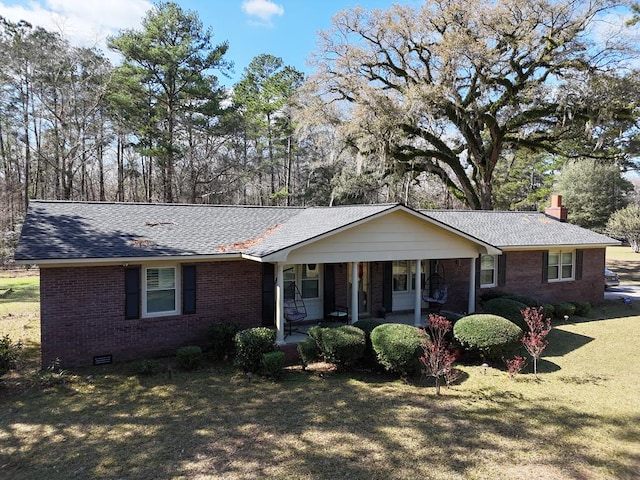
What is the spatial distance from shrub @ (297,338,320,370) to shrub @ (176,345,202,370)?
7.59ft

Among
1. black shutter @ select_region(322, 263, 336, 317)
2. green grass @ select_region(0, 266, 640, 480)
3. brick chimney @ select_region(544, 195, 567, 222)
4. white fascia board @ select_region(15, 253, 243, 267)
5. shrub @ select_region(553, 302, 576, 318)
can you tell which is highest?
brick chimney @ select_region(544, 195, 567, 222)

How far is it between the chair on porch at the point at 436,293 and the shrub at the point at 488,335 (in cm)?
334

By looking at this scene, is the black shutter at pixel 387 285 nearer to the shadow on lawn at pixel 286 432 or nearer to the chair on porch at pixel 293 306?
the chair on porch at pixel 293 306

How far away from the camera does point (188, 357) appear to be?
9.36 metres

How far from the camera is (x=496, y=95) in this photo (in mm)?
23609

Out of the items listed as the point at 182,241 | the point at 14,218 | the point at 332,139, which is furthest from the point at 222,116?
the point at 182,241

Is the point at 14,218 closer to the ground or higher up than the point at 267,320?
higher up

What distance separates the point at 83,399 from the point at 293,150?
29.3 m

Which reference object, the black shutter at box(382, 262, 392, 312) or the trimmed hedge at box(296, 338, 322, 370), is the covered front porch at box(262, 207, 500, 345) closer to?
the black shutter at box(382, 262, 392, 312)

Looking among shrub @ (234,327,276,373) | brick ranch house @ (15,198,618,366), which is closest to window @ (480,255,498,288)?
brick ranch house @ (15,198,618,366)

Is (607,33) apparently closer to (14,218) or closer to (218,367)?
(218,367)

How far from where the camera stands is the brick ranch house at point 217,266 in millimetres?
9359

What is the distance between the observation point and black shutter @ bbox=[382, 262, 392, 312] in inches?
534

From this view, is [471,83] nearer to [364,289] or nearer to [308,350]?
[364,289]
